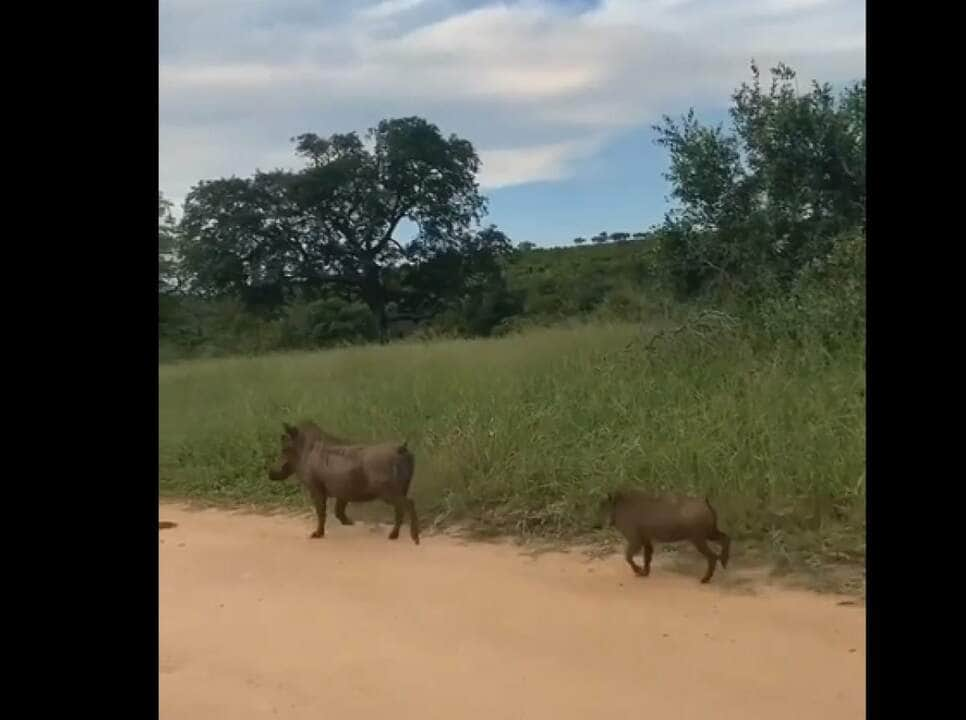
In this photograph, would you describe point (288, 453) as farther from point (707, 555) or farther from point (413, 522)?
point (707, 555)

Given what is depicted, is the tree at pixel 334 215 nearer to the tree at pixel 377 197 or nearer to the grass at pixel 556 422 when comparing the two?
the tree at pixel 377 197

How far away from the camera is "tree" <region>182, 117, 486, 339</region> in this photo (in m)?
A: 1.94

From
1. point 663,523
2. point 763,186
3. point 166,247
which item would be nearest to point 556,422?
point 663,523

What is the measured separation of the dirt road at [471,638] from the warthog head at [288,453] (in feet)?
0.56

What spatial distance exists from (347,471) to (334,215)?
0.59 metres

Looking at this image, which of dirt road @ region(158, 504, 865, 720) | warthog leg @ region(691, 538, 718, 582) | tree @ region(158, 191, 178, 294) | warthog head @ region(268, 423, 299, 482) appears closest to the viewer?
dirt road @ region(158, 504, 865, 720)

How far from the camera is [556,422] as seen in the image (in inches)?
76.6

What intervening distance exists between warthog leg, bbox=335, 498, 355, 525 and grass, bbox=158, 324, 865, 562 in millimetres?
131

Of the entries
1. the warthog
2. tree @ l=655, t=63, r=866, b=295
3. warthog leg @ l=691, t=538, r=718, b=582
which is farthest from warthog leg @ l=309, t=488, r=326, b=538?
tree @ l=655, t=63, r=866, b=295

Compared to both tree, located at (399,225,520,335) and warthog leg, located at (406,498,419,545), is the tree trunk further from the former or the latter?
warthog leg, located at (406,498,419,545)

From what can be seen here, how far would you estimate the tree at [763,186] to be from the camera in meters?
1.81

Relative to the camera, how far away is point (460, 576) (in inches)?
71.0

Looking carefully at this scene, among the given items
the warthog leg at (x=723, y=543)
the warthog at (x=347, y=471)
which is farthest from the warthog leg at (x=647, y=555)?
the warthog at (x=347, y=471)
